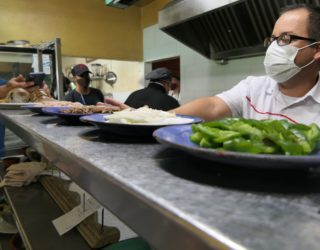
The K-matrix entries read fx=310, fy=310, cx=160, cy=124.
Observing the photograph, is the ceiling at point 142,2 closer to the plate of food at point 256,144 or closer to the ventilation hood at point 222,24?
the ventilation hood at point 222,24

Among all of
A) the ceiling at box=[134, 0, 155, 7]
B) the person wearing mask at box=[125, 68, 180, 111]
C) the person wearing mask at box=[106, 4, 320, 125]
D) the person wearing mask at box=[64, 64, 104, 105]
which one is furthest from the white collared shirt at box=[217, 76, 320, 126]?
the ceiling at box=[134, 0, 155, 7]

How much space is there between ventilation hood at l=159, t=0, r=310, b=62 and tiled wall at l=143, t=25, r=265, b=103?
139mm

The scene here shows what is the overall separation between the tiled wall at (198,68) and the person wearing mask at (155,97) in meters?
0.74

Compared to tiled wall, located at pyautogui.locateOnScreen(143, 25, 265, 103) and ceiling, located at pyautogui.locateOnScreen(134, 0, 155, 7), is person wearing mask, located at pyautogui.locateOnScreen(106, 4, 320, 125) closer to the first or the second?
tiled wall, located at pyautogui.locateOnScreen(143, 25, 265, 103)

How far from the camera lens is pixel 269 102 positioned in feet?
4.45

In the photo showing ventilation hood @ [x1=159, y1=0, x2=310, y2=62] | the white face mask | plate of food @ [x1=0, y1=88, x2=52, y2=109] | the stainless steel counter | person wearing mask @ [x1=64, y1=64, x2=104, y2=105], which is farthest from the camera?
person wearing mask @ [x1=64, y1=64, x2=104, y2=105]

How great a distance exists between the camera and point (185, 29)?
294 centimetres

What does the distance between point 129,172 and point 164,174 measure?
0.04m

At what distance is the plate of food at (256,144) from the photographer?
1.07ft

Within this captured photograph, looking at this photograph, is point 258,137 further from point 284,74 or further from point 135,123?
point 284,74

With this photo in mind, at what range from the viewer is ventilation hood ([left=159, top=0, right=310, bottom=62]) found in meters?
2.29

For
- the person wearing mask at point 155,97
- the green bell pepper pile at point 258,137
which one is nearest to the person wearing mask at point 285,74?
the green bell pepper pile at point 258,137

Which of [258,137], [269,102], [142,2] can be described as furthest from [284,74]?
[142,2]

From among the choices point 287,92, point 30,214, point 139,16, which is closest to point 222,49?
point 287,92
